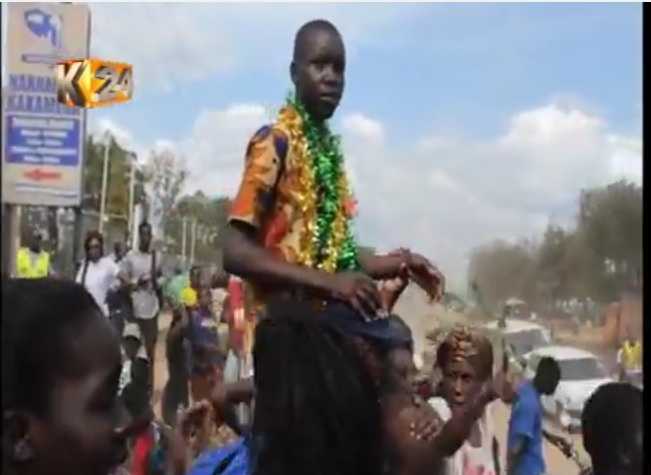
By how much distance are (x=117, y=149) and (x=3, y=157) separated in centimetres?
360

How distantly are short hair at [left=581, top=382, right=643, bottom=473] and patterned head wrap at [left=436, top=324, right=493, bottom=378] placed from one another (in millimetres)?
742

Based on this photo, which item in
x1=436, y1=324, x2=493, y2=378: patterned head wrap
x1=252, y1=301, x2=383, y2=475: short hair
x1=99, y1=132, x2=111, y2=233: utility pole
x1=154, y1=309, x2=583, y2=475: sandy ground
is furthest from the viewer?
x1=99, y1=132, x2=111, y2=233: utility pole

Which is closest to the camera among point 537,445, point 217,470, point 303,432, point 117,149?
point 303,432

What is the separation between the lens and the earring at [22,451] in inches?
45.4

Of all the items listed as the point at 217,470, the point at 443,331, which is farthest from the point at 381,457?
the point at 443,331

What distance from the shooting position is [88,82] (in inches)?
128

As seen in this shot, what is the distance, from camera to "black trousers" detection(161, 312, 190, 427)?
371cm

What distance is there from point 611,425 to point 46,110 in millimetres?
1718

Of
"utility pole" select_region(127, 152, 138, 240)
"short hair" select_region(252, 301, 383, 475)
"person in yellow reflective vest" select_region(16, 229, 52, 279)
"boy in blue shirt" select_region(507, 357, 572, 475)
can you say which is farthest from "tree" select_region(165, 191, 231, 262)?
"short hair" select_region(252, 301, 383, 475)

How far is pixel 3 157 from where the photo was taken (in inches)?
33.2

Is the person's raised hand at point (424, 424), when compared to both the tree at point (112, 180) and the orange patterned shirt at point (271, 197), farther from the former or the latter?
the tree at point (112, 180)

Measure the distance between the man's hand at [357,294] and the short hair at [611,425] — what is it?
0.42 m

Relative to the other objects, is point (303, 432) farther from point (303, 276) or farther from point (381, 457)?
point (303, 276)

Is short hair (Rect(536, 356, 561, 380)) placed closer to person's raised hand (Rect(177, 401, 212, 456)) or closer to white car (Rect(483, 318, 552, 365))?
white car (Rect(483, 318, 552, 365))
